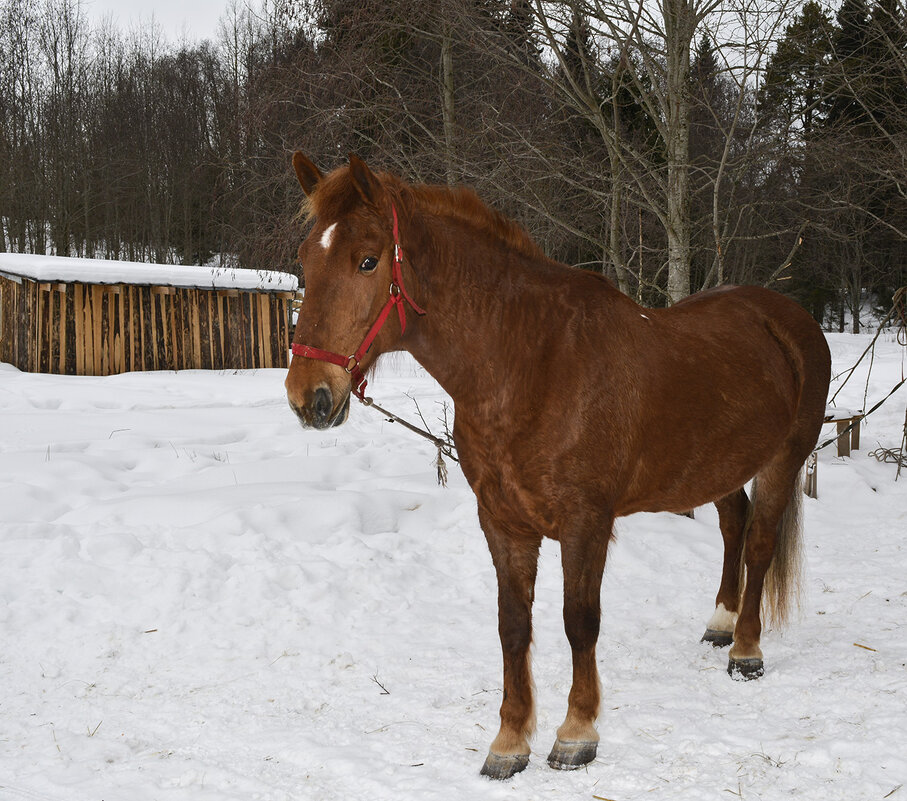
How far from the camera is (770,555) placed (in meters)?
3.78

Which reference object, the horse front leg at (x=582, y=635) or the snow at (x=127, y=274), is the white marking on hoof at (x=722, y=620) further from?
the snow at (x=127, y=274)

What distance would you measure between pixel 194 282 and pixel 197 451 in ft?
26.6

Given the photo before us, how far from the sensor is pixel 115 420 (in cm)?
812

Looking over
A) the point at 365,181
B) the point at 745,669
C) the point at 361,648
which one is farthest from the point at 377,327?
the point at 745,669

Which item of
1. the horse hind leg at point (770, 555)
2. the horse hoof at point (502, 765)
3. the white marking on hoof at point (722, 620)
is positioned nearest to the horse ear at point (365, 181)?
the horse hoof at point (502, 765)

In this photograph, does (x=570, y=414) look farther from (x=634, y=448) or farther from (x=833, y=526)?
(x=833, y=526)

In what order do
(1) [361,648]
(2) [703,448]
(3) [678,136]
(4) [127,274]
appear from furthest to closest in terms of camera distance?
(4) [127,274], (3) [678,136], (1) [361,648], (2) [703,448]

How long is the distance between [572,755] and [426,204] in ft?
6.80

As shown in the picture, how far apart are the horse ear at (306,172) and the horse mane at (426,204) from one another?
66 millimetres

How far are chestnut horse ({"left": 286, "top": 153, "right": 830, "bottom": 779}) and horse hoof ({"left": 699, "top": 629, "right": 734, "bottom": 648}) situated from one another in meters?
1.06

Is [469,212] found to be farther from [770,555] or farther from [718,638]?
[718,638]

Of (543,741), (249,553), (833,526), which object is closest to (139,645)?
(249,553)

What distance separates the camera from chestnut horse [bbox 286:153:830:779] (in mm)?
2420

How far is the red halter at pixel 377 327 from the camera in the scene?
236cm
